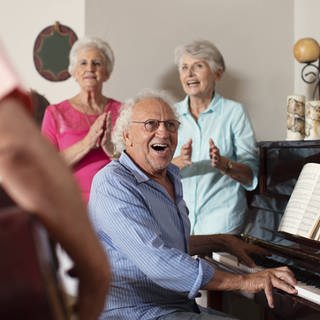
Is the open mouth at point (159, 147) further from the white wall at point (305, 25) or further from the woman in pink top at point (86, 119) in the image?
the white wall at point (305, 25)

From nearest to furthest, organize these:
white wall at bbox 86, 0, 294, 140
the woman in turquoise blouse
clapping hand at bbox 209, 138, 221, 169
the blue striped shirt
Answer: the blue striped shirt < clapping hand at bbox 209, 138, 221, 169 < the woman in turquoise blouse < white wall at bbox 86, 0, 294, 140

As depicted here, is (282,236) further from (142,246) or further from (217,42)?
(217,42)

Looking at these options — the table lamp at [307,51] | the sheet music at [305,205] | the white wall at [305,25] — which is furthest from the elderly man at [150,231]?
A: the white wall at [305,25]

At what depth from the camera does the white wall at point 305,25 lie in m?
3.14

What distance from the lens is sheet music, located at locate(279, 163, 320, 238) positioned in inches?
79.4

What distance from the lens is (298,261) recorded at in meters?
1.99

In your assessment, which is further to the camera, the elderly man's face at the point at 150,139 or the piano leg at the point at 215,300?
the piano leg at the point at 215,300

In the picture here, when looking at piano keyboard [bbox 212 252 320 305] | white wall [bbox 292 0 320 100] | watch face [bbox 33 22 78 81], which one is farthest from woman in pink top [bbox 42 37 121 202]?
white wall [bbox 292 0 320 100]

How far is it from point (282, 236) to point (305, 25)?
1.45 m

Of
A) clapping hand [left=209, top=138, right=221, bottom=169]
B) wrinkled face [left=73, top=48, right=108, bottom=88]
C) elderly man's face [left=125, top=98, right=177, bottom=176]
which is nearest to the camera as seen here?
elderly man's face [left=125, top=98, right=177, bottom=176]

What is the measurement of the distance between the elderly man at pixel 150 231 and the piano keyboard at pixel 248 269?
7 cm

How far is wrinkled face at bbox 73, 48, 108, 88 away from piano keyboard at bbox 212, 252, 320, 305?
0.94 meters

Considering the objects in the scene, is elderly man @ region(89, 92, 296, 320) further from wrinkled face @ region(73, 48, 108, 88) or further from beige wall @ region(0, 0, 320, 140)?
beige wall @ region(0, 0, 320, 140)

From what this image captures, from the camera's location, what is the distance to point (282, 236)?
2182 millimetres
